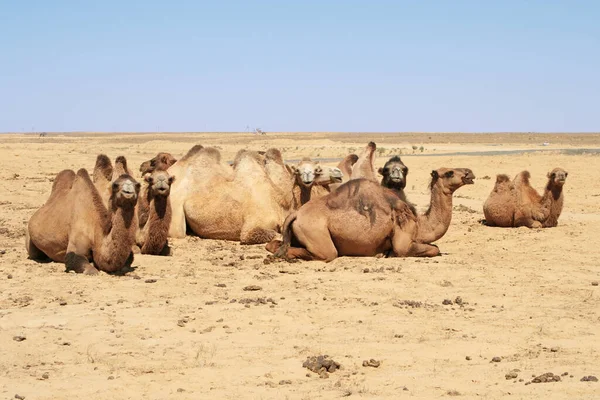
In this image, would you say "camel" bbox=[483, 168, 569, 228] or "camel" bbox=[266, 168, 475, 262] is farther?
"camel" bbox=[483, 168, 569, 228]

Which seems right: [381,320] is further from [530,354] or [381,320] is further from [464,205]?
[464,205]

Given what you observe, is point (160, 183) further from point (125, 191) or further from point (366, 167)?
point (366, 167)

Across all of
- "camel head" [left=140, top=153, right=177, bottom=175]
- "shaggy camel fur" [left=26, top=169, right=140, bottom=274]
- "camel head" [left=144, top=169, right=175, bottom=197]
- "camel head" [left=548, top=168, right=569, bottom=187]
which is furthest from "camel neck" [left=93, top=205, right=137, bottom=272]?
"camel head" [left=548, top=168, right=569, bottom=187]

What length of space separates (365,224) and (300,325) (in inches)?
144

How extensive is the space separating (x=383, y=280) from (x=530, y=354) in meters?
3.23

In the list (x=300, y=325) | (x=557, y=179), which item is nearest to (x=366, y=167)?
(x=557, y=179)

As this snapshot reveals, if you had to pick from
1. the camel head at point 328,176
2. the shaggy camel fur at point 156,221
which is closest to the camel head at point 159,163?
the shaggy camel fur at point 156,221

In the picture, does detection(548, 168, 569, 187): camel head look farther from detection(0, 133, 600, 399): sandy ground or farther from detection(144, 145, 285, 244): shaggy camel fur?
detection(144, 145, 285, 244): shaggy camel fur

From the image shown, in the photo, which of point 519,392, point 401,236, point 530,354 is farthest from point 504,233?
point 519,392

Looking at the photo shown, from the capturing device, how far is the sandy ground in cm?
625

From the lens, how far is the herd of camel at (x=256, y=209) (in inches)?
408

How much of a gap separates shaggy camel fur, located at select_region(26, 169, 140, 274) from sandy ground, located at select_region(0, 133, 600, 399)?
0.81 feet

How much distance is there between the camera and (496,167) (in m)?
30.1

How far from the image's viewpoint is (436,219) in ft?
38.7
